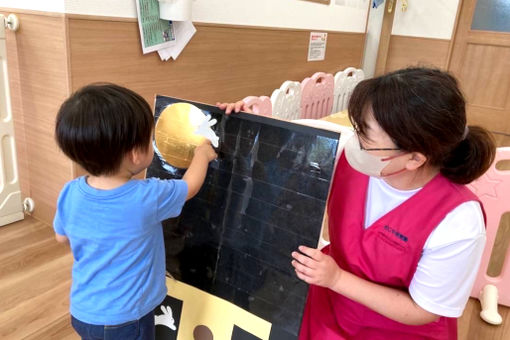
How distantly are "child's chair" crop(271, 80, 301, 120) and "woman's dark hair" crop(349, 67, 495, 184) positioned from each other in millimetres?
1305

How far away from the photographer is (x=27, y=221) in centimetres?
175

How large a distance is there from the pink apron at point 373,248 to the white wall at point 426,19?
3.19 metres

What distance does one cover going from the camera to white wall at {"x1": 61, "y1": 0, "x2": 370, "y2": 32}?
1420 mm

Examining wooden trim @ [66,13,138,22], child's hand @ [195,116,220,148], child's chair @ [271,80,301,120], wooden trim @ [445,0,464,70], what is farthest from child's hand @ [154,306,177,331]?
wooden trim @ [445,0,464,70]

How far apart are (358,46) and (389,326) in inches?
115

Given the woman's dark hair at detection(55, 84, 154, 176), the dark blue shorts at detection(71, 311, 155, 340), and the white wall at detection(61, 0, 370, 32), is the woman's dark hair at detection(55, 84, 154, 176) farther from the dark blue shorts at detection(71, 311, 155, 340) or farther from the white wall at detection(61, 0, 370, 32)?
the white wall at detection(61, 0, 370, 32)

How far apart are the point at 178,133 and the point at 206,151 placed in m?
0.09

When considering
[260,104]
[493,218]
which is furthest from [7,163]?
[493,218]

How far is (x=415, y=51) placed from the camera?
371 cm

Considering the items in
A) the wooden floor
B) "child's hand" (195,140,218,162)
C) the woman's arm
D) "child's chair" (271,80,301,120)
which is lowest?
the wooden floor

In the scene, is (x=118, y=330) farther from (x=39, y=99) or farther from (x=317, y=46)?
(x=317, y=46)

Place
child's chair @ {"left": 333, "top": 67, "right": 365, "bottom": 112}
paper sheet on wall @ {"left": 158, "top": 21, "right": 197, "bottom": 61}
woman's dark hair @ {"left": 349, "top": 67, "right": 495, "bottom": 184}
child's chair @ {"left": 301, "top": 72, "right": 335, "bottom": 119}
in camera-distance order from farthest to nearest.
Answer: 1. child's chair @ {"left": 333, "top": 67, "right": 365, "bottom": 112}
2. child's chair @ {"left": 301, "top": 72, "right": 335, "bottom": 119}
3. paper sheet on wall @ {"left": 158, "top": 21, "right": 197, "bottom": 61}
4. woman's dark hair @ {"left": 349, "top": 67, "right": 495, "bottom": 184}

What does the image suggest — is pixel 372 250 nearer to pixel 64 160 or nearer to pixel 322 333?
pixel 322 333

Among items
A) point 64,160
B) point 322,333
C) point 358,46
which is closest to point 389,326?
point 322,333
